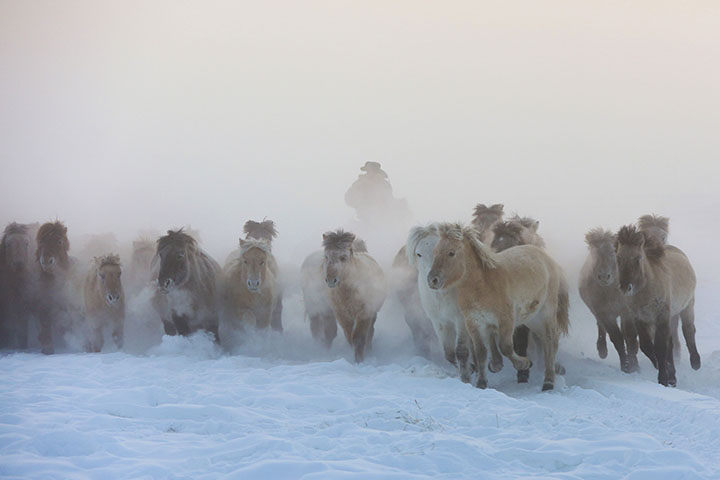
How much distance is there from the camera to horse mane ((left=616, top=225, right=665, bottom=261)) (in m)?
9.78

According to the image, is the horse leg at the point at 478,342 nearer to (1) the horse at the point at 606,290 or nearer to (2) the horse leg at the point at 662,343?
(2) the horse leg at the point at 662,343

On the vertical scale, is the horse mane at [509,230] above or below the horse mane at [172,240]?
above

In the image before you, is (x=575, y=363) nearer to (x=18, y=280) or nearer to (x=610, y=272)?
(x=610, y=272)

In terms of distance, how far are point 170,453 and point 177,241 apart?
22.7 feet

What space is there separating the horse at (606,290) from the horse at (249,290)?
6385 mm

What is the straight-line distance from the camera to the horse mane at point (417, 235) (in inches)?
344

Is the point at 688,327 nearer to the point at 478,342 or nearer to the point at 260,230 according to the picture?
the point at 478,342

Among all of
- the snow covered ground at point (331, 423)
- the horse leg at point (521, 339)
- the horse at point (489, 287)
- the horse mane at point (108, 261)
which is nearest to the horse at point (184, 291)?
the horse mane at point (108, 261)

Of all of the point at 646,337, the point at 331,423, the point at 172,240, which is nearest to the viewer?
the point at 331,423

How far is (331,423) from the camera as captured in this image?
235 inches

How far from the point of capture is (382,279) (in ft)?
38.1

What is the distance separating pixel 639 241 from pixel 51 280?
1194cm

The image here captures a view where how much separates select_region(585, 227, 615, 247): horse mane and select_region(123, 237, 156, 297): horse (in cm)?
942

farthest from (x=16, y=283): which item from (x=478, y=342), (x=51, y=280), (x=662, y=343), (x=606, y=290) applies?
(x=662, y=343)
